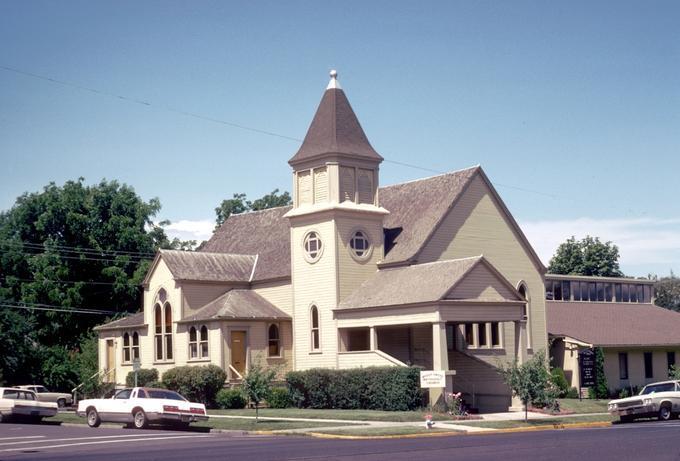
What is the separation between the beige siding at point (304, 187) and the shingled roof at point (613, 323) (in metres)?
16.3

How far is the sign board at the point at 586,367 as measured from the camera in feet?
159

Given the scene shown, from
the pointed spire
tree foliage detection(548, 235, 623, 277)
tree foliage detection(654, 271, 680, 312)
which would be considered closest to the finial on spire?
the pointed spire

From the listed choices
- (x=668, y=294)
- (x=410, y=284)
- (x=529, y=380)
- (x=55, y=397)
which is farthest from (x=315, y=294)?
(x=668, y=294)

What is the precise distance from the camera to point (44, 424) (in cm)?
3906

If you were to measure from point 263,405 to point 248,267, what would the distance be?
955cm

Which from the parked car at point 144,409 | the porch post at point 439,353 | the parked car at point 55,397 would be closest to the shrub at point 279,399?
the porch post at point 439,353

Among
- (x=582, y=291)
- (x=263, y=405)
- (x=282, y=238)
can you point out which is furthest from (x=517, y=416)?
(x=582, y=291)

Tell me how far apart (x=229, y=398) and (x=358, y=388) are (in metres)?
6.48

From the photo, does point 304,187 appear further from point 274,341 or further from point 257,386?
point 257,386

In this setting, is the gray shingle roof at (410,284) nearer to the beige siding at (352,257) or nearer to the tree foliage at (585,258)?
the beige siding at (352,257)

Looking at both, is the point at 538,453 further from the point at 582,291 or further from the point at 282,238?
the point at 582,291

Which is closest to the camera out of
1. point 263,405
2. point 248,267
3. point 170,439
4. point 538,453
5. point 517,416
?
point 538,453

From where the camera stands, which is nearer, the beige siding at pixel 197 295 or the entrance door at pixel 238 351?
the entrance door at pixel 238 351

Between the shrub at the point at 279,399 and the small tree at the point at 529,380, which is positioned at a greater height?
the small tree at the point at 529,380
